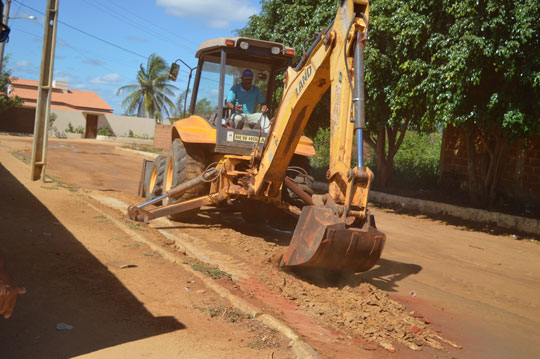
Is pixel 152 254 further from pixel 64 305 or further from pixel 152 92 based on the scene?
pixel 152 92

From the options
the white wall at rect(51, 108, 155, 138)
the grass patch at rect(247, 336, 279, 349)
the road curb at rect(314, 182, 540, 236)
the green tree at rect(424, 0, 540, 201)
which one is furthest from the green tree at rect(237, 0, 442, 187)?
the white wall at rect(51, 108, 155, 138)

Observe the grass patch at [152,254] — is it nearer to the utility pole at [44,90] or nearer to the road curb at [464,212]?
the utility pole at [44,90]

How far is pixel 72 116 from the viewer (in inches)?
1797

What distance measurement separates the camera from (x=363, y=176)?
4.54m

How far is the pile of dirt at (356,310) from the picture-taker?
4332 millimetres

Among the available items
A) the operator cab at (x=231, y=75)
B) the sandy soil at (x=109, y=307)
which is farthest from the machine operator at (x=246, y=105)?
the sandy soil at (x=109, y=307)

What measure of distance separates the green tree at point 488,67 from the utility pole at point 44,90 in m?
8.17

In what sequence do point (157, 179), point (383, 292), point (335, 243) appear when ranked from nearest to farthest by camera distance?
point (335, 243), point (383, 292), point (157, 179)

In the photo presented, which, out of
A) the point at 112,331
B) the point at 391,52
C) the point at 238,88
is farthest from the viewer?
the point at 391,52

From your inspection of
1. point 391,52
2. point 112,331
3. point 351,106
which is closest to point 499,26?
point 391,52

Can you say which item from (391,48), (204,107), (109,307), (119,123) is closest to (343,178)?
(109,307)

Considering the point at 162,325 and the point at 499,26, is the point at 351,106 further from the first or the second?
the point at 499,26

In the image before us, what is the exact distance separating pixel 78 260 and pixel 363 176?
10.4 ft

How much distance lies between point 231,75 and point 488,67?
5.62 metres
